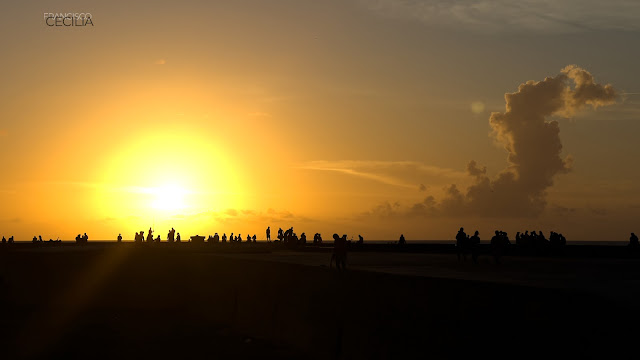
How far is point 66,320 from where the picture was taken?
38062 millimetres

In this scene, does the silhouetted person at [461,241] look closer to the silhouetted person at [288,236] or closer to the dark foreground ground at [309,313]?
the dark foreground ground at [309,313]

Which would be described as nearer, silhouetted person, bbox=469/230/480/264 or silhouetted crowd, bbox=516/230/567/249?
silhouetted person, bbox=469/230/480/264

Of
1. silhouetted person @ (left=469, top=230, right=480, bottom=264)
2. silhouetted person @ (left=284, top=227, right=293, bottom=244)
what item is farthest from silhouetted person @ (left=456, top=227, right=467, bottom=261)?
silhouetted person @ (left=284, top=227, right=293, bottom=244)

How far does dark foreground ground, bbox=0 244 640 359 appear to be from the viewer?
20.5 m

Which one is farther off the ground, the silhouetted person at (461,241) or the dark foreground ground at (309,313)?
the silhouetted person at (461,241)

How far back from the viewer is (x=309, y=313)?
3100cm

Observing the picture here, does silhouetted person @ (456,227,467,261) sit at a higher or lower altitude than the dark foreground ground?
higher

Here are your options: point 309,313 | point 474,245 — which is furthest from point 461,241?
point 309,313

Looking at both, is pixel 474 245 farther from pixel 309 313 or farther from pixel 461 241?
pixel 309 313

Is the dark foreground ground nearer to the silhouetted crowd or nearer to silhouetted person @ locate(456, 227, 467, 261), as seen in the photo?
silhouetted person @ locate(456, 227, 467, 261)

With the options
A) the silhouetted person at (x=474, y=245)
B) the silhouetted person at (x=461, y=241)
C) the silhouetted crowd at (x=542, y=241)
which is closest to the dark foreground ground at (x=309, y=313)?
the silhouetted person at (x=474, y=245)

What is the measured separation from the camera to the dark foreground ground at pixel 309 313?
20.5m

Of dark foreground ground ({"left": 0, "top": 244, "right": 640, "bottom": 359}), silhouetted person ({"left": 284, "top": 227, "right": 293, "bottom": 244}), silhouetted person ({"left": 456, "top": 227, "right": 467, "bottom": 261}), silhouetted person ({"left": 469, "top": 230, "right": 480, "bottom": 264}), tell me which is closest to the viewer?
dark foreground ground ({"left": 0, "top": 244, "right": 640, "bottom": 359})

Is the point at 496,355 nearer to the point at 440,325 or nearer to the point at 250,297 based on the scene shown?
the point at 440,325
